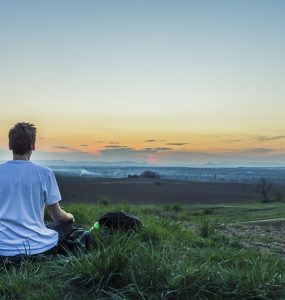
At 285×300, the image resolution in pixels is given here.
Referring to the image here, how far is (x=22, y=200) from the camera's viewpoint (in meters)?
5.57

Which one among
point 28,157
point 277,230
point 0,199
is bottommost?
point 277,230

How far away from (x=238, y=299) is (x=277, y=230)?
711cm

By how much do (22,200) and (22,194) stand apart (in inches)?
2.5

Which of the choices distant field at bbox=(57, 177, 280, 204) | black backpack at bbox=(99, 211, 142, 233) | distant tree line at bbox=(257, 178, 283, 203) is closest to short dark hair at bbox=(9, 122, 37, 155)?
black backpack at bbox=(99, 211, 142, 233)

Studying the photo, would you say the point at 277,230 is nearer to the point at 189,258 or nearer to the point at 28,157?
the point at 189,258

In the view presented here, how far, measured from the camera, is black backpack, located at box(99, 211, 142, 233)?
710cm

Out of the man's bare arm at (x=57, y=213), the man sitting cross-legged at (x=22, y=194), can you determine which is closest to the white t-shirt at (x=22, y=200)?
the man sitting cross-legged at (x=22, y=194)

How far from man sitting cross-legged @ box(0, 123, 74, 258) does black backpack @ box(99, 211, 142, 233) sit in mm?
1540

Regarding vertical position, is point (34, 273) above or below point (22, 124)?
below

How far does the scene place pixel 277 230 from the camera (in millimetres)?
11375

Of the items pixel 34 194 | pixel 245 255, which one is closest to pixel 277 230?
pixel 245 255

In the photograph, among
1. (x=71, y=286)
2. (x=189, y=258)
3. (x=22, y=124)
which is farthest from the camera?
(x=189, y=258)

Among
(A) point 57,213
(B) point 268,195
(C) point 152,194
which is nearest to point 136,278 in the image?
(A) point 57,213

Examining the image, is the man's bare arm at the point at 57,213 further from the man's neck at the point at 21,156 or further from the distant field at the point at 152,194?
the distant field at the point at 152,194
